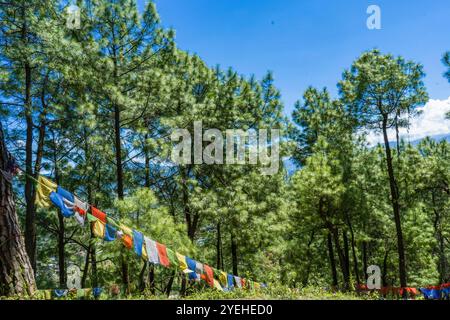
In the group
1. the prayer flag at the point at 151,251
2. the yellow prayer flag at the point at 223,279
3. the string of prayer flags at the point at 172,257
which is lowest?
the yellow prayer flag at the point at 223,279

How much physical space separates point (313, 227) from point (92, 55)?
56.9ft

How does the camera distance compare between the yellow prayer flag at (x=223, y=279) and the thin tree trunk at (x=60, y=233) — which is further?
A: the thin tree trunk at (x=60, y=233)

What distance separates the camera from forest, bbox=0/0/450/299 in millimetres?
12867

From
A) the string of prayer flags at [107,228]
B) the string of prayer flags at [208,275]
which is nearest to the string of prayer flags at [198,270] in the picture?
the string of prayer flags at [107,228]

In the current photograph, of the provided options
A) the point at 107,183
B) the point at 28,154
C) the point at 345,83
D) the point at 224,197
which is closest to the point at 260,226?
the point at 224,197

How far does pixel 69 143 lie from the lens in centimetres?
1883

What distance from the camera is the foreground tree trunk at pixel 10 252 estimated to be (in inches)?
250

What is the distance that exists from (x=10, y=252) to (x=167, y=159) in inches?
485

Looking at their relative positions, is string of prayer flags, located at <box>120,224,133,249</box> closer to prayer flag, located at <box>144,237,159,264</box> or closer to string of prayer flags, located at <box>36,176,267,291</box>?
string of prayer flags, located at <box>36,176,267,291</box>

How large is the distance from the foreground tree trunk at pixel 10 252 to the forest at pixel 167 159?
2 cm

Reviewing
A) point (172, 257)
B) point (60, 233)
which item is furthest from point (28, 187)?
point (172, 257)

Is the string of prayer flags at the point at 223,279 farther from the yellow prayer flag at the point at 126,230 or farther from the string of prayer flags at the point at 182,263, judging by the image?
the yellow prayer flag at the point at 126,230

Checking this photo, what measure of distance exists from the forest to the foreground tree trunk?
0.8 inches

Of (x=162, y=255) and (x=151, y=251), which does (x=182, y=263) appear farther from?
(x=151, y=251)
